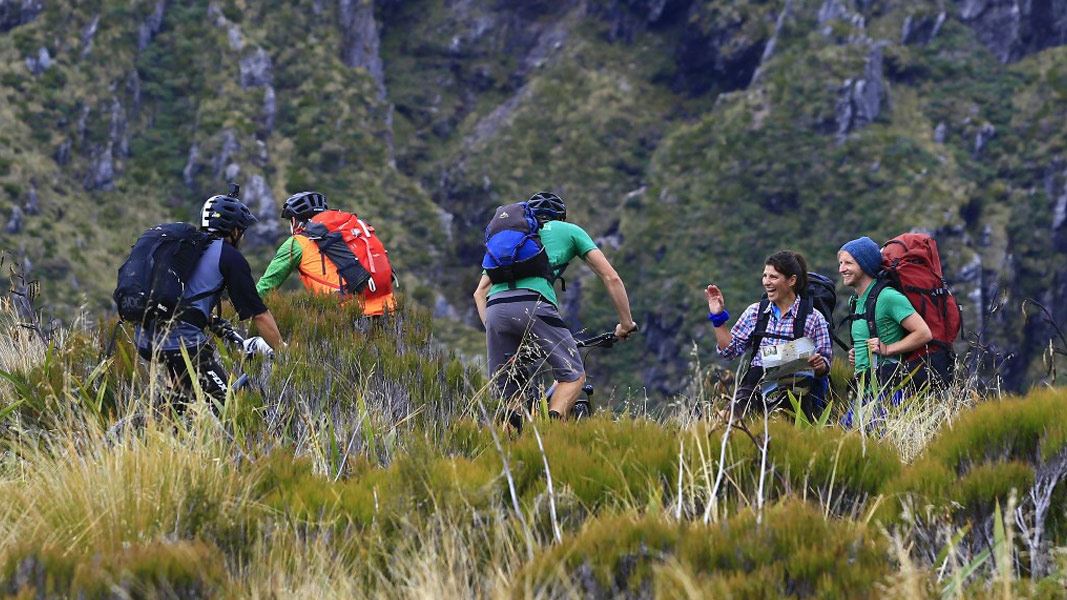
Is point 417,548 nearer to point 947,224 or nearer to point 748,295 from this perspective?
point 748,295

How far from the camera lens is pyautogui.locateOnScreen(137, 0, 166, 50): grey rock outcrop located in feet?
346

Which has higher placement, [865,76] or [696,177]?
[865,76]

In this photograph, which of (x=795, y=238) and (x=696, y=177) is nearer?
(x=795, y=238)

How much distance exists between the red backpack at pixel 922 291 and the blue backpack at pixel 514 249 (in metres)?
1.80

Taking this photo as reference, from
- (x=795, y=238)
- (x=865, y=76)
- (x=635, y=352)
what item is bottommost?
(x=635, y=352)

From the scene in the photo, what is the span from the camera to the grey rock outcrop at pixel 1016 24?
117125 mm

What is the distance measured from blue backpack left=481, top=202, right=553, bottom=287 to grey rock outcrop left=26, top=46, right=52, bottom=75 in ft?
321

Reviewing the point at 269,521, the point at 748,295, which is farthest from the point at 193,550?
the point at 748,295

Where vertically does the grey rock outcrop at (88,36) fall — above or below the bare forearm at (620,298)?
above

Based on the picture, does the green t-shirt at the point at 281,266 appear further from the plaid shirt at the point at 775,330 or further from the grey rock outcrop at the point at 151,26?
the grey rock outcrop at the point at 151,26

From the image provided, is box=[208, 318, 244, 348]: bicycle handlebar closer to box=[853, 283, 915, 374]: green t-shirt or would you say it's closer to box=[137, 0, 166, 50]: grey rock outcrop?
box=[853, 283, 915, 374]: green t-shirt

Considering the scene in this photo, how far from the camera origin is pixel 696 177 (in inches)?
4419

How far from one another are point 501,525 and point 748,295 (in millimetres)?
96220

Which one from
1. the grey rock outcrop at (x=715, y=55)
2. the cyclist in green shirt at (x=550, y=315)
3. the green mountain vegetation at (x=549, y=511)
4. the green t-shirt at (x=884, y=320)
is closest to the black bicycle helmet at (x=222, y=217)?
the green mountain vegetation at (x=549, y=511)
